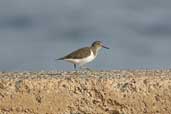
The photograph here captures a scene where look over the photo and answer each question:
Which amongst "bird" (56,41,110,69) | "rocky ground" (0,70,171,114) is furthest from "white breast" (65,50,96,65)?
"rocky ground" (0,70,171,114)

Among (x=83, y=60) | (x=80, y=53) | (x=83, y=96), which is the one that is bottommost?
(x=83, y=96)

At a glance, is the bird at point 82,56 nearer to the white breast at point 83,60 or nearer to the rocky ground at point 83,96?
the white breast at point 83,60

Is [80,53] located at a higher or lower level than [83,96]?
higher

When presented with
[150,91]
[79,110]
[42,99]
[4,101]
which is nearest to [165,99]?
[150,91]

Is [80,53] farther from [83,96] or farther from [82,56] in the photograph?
[83,96]

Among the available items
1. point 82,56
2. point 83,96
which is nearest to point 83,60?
point 82,56

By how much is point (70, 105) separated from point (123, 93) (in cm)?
40

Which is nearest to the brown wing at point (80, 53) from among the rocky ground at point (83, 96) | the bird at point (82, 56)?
the bird at point (82, 56)

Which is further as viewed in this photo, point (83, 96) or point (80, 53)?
point (80, 53)

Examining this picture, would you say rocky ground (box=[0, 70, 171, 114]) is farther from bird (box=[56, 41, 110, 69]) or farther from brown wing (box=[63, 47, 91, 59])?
Answer: brown wing (box=[63, 47, 91, 59])

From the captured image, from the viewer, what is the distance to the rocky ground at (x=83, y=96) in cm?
376

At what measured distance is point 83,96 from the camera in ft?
12.5

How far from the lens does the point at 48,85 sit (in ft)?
12.5

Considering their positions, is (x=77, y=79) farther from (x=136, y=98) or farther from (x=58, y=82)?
(x=136, y=98)
